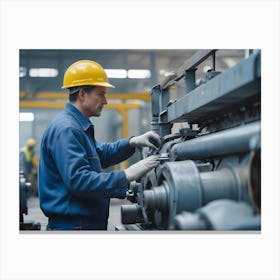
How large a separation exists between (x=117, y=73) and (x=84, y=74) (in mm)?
243

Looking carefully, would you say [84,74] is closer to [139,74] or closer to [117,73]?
[117,73]

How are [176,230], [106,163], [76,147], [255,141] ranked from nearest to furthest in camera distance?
1. [255,141]
2. [176,230]
3. [76,147]
4. [106,163]

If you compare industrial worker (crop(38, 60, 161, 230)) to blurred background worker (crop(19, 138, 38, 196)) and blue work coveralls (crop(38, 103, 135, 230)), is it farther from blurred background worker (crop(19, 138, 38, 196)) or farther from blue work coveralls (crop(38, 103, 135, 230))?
blurred background worker (crop(19, 138, 38, 196))

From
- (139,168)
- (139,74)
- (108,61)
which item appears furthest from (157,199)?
(139,74)

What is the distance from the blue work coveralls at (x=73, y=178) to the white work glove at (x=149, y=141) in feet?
1.03

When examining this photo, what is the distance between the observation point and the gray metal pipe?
6.09ft

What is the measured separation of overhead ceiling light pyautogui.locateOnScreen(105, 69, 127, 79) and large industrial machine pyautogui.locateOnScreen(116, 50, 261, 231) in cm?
37

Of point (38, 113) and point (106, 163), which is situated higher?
point (38, 113)

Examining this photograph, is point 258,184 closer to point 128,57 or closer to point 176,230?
point 176,230

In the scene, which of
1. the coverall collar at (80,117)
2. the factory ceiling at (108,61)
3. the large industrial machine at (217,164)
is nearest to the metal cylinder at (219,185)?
the large industrial machine at (217,164)

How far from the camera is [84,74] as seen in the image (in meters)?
2.34
